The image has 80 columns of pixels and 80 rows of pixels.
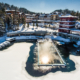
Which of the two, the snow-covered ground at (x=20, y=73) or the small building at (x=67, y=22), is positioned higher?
the small building at (x=67, y=22)

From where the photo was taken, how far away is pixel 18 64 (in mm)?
19016

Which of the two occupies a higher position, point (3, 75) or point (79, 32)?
point (79, 32)

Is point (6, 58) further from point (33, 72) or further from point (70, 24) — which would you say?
point (70, 24)

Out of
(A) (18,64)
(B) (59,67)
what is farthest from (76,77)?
(A) (18,64)

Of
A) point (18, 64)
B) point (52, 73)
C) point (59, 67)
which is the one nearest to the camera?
point (52, 73)

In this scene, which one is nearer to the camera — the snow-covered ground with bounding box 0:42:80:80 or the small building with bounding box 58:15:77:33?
the snow-covered ground with bounding box 0:42:80:80

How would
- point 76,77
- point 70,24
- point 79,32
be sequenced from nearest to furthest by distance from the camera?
1. point 76,77
2. point 79,32
3. point 70,24

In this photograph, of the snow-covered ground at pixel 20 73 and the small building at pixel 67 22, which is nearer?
the snow-covered ground at pixel 20 73

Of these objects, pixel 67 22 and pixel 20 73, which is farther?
pixel 67 22

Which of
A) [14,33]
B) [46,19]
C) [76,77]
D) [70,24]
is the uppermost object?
[46,19]

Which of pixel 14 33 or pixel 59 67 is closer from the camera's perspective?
pixel 59 67

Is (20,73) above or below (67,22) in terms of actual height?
below

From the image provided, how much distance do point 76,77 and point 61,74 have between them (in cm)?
285

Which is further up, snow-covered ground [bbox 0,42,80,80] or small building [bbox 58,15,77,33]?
small building [bbox 58,15,77,33]
